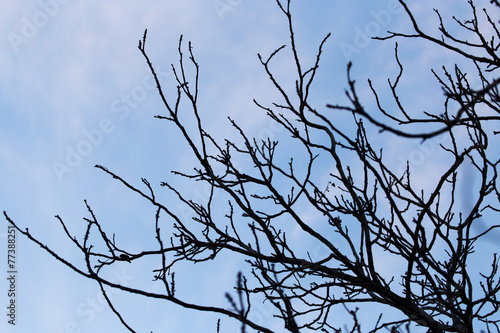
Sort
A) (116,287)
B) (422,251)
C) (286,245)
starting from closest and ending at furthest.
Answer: (116,287) → (422,251) → (286,245)

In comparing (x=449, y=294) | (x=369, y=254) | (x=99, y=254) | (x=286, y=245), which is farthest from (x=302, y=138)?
(x=99, y=254)

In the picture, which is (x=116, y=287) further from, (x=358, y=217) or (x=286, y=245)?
(x=358, y=217)

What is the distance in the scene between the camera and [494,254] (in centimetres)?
385

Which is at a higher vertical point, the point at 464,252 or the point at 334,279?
the point at 464,252

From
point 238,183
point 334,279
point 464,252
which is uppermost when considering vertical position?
point 238,183

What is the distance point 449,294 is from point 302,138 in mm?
1532

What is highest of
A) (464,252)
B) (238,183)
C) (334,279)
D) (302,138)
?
(302,138)

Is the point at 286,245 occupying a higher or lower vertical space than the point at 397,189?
lower

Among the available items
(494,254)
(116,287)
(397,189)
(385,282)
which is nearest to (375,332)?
(385,282)

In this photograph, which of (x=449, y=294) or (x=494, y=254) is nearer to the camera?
(x=449, y=294)

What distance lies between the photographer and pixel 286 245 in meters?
3.06

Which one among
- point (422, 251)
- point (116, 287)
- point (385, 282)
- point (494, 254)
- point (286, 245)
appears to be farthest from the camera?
point (494, 254)

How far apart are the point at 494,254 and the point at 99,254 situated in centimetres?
348

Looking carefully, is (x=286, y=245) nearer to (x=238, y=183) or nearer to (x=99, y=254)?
(x=238, y=183)
